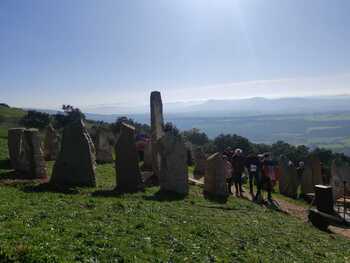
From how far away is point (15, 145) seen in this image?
26891 millimetres

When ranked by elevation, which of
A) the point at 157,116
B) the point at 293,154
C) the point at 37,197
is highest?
the point at 157,116

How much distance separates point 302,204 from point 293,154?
202 ft

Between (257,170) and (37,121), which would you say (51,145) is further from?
(37,121)

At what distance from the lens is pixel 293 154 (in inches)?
3563

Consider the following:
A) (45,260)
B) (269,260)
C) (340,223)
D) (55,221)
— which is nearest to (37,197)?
(55,221)

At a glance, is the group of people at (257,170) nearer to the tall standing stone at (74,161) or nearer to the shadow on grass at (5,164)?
the tall standing stone at (74,161)

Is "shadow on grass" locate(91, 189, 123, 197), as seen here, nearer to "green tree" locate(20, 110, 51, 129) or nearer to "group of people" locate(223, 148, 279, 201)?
"group of people" locate(223, 148, 279, 201)

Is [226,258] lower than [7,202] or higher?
lower

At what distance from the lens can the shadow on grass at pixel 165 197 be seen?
2210 centimetres

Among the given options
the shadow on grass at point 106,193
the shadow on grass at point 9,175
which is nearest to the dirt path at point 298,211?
the shadow on grass at point 106,193

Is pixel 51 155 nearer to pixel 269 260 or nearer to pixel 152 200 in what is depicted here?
pixel 152 200

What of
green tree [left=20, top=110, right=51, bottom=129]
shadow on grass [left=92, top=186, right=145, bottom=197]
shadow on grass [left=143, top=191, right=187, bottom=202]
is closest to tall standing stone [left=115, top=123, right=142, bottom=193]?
shadow on grass [left=92, top=186, right=145, bottom=197]

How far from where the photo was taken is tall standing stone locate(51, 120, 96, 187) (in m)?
22.4

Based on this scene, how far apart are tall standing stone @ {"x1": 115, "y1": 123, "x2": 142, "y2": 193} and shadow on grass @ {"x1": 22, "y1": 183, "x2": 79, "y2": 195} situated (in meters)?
2.78
